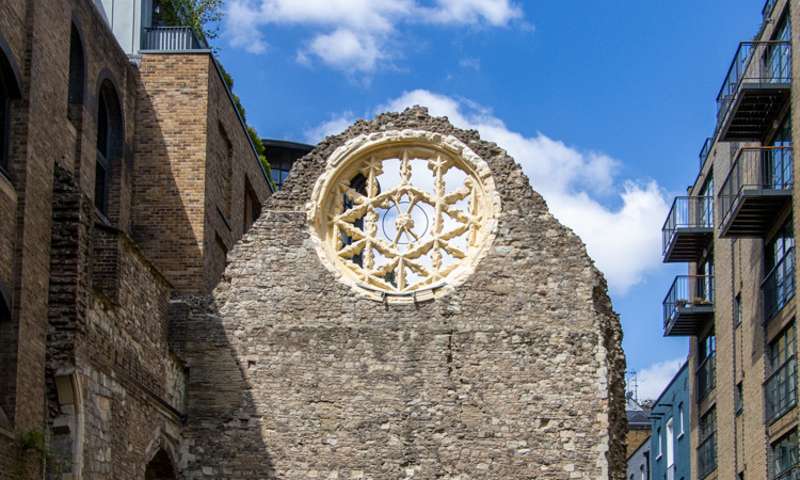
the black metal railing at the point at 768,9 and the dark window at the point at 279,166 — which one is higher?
the dark window at the point at 279,166

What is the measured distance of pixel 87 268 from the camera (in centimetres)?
1783

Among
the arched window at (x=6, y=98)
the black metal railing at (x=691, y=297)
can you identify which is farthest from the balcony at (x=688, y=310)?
the arched window at (x=6, y=98)

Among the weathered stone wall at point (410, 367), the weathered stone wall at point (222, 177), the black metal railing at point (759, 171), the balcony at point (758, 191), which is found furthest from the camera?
the black metal railing at point (759, 171)

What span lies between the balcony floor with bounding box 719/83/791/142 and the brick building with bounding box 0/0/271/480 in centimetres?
892

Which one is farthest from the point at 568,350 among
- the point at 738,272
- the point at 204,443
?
the point at 738,272

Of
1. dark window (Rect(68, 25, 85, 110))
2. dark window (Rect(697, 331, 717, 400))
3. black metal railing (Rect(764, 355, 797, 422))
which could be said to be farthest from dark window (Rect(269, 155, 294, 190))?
dark window (Rect(68, 25, 85, 110))

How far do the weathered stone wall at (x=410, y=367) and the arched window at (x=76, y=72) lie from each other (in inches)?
128

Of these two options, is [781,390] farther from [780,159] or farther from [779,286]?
[780,159]

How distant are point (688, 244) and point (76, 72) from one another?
1771 cm

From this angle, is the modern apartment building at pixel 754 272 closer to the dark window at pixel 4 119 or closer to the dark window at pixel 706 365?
the dark window at pixel 706 365

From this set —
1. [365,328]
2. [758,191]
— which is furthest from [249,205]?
[758,191]

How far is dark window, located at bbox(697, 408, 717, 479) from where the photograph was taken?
3375cm

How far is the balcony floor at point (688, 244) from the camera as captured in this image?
34.6 m

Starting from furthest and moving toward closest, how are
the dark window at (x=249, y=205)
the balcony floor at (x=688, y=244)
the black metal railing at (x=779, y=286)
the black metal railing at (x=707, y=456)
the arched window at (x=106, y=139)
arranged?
the balcony floor at (x=688, y=244) < the black metal railing at (x=707, y=456) < the dark window at (x=249, y=205) < the black metal railing at (x=779, y=286) < the arched window at (x=106, y=139)
